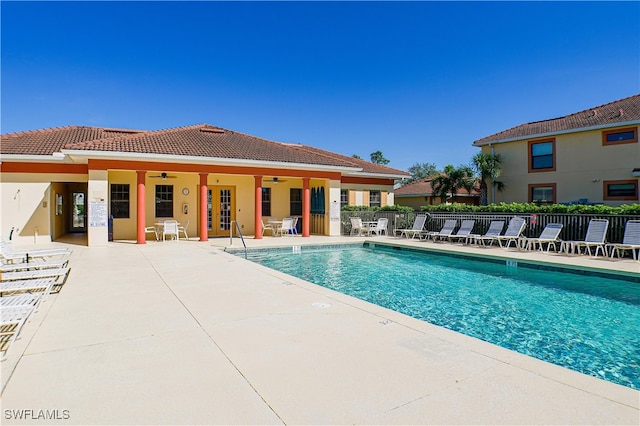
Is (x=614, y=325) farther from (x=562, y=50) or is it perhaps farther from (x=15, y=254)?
(x=562, y=50)

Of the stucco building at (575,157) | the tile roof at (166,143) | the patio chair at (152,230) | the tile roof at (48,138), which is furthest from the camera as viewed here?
the stucco building at (575,157)

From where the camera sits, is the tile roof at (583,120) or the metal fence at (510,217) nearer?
the metal fence at (510,217)

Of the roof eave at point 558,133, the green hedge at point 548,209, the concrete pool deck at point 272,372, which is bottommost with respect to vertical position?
the concrete pool deck at point 272,372

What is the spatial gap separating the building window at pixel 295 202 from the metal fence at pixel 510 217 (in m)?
2.52

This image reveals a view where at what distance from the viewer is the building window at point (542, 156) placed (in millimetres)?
19516

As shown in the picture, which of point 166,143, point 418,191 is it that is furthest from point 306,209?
point 418,191

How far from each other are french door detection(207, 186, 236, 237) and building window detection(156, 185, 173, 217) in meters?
1.72

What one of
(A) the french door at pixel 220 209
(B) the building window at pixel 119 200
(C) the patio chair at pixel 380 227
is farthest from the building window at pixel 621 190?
(B) the building window at pixel 119 200

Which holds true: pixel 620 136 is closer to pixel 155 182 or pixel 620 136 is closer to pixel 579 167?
pixel 579 167

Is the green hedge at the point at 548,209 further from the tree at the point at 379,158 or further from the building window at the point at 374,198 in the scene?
the tree at the point at 379,158

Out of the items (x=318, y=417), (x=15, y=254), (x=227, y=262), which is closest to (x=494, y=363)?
(x=318, y=417)

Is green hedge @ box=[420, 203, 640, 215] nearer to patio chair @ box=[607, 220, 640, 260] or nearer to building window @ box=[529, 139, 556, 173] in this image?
patio chair @ box=[607, 220, 640, 260]

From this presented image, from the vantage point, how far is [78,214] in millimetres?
23094

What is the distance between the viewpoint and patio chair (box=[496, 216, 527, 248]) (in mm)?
12438
